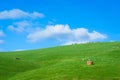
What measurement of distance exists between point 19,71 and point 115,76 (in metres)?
19.8

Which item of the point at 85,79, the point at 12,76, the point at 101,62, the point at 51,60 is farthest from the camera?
the point at 51,60

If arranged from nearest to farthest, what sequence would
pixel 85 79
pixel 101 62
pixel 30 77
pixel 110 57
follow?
pixel 85 79
pixel 30 77
pixel 101 62
pixel 110 57

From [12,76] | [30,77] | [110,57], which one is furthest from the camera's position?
[110,57]

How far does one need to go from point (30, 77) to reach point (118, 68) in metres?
14.6

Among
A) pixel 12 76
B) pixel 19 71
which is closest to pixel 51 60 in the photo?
pixel 19 71

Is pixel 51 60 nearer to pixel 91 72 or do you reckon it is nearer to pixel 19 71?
pixel 19 71

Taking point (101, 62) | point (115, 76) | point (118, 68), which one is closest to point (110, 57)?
point (101, 62)

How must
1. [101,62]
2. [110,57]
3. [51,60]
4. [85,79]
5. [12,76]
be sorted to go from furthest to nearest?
[51,60] → [110,57] → [101,62] → [12,76] → [85,79]

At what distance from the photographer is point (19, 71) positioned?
6856 centimetres

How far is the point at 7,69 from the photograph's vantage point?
6844 centimetres

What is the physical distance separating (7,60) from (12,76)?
14.3 metres

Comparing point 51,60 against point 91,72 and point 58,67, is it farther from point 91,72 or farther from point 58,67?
point 91,72

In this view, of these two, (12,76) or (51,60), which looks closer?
(12,76)

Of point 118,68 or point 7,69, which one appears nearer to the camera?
point 118,68
